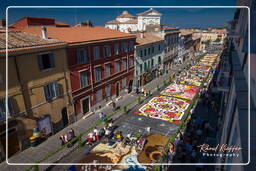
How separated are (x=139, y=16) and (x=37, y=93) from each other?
6230 centimetres

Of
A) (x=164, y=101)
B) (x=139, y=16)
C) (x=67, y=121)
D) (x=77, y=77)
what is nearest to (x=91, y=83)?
(x=77, y=77)

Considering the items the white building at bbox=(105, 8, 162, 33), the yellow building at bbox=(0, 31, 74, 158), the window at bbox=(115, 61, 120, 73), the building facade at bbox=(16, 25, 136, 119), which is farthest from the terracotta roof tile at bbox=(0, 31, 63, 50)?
the white building at bbox=(105, 8, 162, 33)

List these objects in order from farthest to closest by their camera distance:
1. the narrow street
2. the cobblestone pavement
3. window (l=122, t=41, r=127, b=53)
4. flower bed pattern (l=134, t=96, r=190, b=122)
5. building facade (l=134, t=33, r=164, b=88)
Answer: building facade (l=134, t=33, r=164, b=88) < window (l=122, t=41, r=127, b=53) < flower bed pattern (l=134, t=96, r=190, b=122) < the narrow street < the cobblestone pavement

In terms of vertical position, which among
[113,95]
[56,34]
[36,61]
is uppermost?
[56,34]

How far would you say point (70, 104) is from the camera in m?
21.1

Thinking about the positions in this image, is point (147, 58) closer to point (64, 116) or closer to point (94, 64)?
point (94, 64)

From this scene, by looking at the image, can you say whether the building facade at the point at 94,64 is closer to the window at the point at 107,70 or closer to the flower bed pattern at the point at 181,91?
the window at the point at 107,70

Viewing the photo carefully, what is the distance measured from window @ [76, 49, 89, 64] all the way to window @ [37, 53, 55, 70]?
3583mm

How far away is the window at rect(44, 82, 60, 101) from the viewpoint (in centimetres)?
1779

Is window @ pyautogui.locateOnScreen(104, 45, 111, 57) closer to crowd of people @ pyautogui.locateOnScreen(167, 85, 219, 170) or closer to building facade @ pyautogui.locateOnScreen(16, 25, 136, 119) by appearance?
building facade @ pyautogui.locateOnScreen(16, 25, 136, 119)

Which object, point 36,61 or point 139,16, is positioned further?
point 139,16

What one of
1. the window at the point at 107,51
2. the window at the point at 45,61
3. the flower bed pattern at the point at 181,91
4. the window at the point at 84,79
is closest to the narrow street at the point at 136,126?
the window at the point at 84,79

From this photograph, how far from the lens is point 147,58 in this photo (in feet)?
125

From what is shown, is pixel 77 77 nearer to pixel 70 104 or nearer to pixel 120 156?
pixel 70 104
